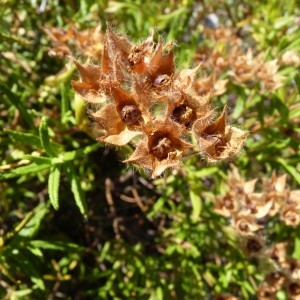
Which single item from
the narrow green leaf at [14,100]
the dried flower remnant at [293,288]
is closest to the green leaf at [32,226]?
the narrow green leaf at [14,100]

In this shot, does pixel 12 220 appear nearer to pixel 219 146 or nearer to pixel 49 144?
pixel 49 144

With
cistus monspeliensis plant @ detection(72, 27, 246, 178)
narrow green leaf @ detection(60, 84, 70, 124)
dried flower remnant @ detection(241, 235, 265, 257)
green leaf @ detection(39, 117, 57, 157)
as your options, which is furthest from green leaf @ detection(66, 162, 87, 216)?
dried flower remnant @ detection(241, 235, 265, 257)

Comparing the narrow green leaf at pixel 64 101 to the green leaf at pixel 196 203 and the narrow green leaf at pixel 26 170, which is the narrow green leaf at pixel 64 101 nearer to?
the narrow green leaf at pixel 26 170

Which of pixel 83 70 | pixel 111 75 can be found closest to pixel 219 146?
pixel 111 75

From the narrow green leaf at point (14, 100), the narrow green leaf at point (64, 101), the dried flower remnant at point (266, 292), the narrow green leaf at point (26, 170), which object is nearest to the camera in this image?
the narrow green leaf at point (26, 170)

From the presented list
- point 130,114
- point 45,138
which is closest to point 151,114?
point 130,114

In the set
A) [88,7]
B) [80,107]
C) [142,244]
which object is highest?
[88,7]

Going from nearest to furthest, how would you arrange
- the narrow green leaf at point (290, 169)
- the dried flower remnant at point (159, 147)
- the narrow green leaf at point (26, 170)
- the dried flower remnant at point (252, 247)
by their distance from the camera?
1. the dried flower remnant at point (159, 147)
2. the narrow green leaf at point (26, 170)
3. the dried flower remnant at point (252, 247)
4. the narrow green leaf at point (290, 169)

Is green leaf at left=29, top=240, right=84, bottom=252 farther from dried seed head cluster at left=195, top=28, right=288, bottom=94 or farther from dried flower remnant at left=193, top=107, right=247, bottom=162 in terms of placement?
dried flower remnant at left=193, top=107, right=247, bottom=162
